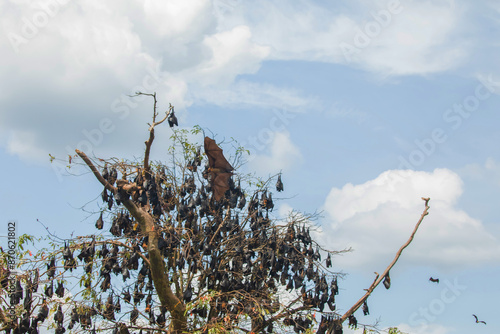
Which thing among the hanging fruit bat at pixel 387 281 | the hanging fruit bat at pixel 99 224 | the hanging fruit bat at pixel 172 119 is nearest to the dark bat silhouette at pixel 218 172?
the hanging fruit bat at pixel 172 119

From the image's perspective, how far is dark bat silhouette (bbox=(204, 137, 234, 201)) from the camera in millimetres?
Answer: 14070

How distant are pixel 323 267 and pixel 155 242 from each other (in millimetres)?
4165

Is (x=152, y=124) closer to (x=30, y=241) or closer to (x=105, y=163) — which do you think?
(x=105, y=163)

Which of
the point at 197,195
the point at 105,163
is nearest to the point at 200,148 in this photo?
the point at 197,195

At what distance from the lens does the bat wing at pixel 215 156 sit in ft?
45.9

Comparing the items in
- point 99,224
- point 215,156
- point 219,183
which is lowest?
point 99,224

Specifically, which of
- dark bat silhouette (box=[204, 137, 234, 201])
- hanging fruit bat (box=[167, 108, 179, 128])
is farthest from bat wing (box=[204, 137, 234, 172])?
hanging fruit bat (box=[167, 108, 179, 128])

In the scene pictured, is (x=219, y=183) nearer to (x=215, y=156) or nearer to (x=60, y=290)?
(x=215, y=156)

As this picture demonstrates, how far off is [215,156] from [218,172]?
396 mm

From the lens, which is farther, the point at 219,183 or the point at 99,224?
the point at 219,183

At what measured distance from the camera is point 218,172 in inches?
556

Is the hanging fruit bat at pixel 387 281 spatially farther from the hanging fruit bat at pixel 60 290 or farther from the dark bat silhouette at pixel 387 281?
the hanging fruit bat at pixel 60 290

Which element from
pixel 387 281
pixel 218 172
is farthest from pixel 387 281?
pixel 218 172

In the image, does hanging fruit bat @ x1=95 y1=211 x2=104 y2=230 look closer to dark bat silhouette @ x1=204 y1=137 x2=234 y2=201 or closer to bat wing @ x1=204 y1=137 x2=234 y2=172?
dark bat silhouette @ x1=204 y1=137 x2=234 y2=201
